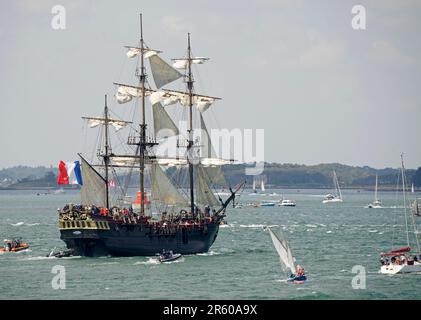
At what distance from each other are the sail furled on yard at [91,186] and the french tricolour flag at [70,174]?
5.35 feet

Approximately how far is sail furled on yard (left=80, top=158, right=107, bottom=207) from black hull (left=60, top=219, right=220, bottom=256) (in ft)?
14.5

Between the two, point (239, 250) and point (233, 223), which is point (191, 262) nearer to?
point (239, 250)

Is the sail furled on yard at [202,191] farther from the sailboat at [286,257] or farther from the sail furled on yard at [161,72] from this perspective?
the sailboat at [286,257]

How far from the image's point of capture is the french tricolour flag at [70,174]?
308 ft

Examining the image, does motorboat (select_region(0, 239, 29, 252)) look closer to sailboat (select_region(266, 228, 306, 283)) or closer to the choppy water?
the choppy water

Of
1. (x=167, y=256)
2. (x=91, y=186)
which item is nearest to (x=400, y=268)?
(x=167, y=256)

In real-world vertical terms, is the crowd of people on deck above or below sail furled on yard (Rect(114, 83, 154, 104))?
below

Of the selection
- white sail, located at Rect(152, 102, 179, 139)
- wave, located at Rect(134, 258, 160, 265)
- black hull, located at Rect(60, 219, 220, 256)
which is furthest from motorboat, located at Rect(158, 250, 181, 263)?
white sail, located at Rect(152, 102, 179, 139)

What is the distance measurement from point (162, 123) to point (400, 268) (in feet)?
103

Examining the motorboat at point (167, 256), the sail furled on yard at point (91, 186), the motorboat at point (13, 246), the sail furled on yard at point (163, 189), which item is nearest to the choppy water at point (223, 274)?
the motorboat at point (167, 256)

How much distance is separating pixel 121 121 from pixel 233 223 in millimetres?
60910

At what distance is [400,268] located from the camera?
78.4 metres

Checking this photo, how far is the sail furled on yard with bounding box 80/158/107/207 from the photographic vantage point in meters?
96.8

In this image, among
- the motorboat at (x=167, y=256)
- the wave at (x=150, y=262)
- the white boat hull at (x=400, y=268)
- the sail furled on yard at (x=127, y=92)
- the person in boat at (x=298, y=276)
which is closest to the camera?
the person in boat at (x=298, y=276)
